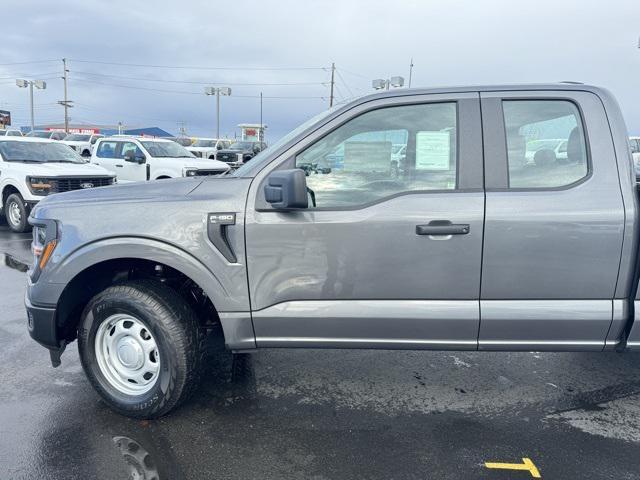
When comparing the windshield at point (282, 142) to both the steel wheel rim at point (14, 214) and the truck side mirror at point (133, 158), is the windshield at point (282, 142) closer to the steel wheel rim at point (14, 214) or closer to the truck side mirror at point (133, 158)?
the steel wheel rim at point (14, 214)

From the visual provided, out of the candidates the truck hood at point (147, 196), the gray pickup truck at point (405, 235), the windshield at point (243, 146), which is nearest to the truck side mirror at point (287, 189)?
the gray pickup truck at point (405, 235)

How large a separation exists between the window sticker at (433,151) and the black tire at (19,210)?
8702mm

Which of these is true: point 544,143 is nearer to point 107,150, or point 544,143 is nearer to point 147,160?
point 147,160

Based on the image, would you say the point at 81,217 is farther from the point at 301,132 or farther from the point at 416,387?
the point at 416,387

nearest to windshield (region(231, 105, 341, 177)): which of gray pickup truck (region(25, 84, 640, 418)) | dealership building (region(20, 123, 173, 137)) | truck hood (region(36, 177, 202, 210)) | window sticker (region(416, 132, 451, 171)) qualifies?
gray pickup truck (region(25, 84, 640, 418))

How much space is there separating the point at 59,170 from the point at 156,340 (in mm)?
7694

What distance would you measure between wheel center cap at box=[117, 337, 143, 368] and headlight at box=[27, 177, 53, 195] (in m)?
7.13

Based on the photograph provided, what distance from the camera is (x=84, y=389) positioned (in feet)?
11.4

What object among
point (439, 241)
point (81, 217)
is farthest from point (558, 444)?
point (81, 217)

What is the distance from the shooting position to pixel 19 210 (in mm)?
9289

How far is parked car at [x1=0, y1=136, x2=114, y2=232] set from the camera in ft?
29.5

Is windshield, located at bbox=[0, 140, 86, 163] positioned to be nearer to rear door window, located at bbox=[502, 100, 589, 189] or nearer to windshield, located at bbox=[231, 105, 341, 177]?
windshield, located at bbox=[231, 105, 341, 177]

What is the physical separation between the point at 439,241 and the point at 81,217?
2119mm

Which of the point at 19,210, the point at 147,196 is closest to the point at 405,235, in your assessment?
the point at 147,196
